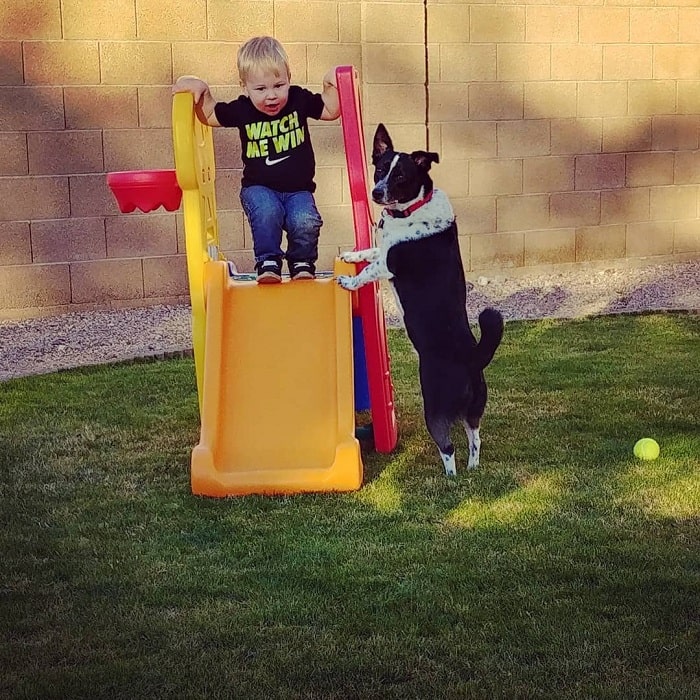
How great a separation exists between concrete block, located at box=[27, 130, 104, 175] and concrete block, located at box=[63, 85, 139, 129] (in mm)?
79

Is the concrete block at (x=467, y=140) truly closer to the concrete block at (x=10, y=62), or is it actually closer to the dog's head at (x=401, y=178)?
the concrete block at (x=10, y=62)

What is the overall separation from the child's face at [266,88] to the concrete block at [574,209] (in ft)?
17.8

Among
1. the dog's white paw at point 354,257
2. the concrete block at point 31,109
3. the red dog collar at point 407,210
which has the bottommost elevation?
the dog's white paw at point 354,257

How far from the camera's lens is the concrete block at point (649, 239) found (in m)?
10.3

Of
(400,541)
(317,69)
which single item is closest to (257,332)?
(400,541)

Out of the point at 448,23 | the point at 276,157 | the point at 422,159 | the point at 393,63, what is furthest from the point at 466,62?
the point at 422,159

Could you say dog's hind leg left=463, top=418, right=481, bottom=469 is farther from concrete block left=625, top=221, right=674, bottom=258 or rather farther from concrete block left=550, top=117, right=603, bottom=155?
concrete block left=625, top=221, right=674, bottom=258

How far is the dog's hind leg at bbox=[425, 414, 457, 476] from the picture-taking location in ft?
14.6

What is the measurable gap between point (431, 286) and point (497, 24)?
562cm

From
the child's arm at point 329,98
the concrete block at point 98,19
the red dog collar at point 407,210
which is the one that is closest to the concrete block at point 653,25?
the concrete block at point 98,19

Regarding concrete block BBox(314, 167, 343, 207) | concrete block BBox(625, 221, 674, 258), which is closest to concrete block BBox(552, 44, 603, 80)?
concrete block BBox(625, 221, 674, 258)

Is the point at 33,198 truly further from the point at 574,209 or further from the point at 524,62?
the point at 574,209

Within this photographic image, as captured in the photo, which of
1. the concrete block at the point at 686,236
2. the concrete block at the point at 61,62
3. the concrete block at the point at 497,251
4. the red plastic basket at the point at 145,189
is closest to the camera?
the red plastic basket at the point at 145,189

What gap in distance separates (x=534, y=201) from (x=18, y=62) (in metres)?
4.42
